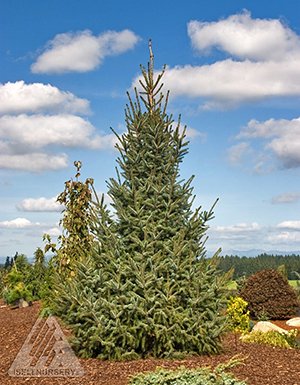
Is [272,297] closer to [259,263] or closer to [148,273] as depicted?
[148,273]

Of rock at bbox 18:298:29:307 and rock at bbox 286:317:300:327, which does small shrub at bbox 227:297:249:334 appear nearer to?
rock at bbox 286:317:300:327

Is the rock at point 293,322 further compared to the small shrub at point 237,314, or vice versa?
the rock at point 293,322

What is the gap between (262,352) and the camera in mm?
8641

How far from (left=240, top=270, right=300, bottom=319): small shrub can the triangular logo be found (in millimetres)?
10484

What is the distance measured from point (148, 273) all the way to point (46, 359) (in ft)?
9.51

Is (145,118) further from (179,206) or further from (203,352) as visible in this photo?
(203,352)

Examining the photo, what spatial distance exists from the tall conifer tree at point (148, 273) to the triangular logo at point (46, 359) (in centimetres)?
42

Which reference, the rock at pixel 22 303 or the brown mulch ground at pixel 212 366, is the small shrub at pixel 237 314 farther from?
the rock at pixel 22 303

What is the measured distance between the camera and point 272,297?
18250 mm

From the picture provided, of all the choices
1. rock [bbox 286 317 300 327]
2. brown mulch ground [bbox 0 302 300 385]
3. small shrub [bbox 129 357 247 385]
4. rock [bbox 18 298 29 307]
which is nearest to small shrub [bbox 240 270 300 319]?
rock [bbox 286 317 300 327]

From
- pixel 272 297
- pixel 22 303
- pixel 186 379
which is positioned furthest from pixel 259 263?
pixel 186 379

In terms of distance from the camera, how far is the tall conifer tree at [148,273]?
7438mm

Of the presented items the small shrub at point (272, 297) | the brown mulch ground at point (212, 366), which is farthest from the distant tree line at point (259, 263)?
the brown mulch ground at point (212, 366)

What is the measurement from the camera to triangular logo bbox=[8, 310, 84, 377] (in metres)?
7.60
